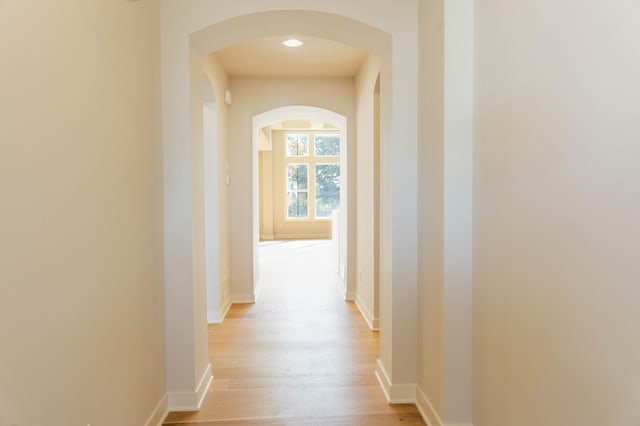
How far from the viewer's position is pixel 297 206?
1243cm

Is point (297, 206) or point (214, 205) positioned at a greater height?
point (214, 205)

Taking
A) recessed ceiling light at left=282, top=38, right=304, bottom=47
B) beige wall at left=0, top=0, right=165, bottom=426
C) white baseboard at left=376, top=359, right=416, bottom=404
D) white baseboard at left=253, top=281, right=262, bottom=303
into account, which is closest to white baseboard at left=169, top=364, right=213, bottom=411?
beige wall at left=0, top=0, right=165, bottom=426

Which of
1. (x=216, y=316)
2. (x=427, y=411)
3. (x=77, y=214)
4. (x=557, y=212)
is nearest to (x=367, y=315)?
(x=216, y=316)

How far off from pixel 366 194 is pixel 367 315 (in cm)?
124

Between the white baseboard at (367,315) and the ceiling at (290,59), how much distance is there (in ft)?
8.42

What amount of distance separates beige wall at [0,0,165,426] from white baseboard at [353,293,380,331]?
7.21 feet

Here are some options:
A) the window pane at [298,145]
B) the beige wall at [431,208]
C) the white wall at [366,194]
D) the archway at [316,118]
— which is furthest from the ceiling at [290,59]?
the window pane at [298,145]

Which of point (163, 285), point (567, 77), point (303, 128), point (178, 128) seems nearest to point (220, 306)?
point (163, 285)

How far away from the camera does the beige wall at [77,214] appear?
3.73 feet

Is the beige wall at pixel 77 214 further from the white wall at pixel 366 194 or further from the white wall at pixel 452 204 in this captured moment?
the white wall at pixel 366 194

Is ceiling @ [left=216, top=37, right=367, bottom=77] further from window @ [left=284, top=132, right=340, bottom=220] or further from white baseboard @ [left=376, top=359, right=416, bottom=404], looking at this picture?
window @ [left=284, top=132, right=340, bottom=220]

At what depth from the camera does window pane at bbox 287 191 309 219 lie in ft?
40.7

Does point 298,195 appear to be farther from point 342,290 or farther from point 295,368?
point 295,368

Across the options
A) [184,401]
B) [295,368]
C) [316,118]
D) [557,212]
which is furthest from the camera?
[316,118]
